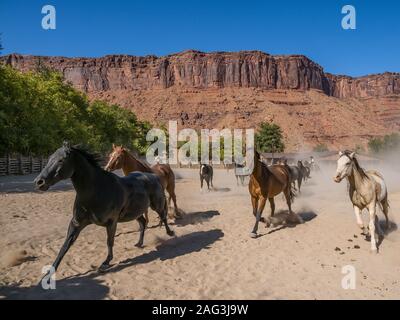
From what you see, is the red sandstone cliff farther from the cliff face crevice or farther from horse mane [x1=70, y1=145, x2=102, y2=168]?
horse mane [x1=70, y1=145, x2=102, y2=168]

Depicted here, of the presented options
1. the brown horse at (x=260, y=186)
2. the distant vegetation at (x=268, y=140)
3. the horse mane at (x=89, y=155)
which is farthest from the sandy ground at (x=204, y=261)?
the distant vegetation at (x=268, y=140)

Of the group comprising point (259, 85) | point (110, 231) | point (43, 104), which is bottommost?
point (110, 231)

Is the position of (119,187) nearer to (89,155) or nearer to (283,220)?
(89,155)

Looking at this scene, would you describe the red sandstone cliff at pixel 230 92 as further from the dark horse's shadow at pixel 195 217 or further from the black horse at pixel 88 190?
the black horse at pixel 88 190

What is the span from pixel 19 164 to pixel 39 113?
475 centimetres

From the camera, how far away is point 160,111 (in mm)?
154750

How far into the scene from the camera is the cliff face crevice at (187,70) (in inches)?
6831

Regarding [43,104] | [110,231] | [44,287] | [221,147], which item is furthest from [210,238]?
[221,147]

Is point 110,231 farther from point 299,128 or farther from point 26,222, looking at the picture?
point 299,128

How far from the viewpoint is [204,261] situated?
6.48m

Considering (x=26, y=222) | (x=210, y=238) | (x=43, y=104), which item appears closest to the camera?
(x=210, y=238)

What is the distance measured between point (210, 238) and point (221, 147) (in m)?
71.9

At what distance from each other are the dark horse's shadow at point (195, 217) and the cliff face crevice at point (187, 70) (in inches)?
6504
